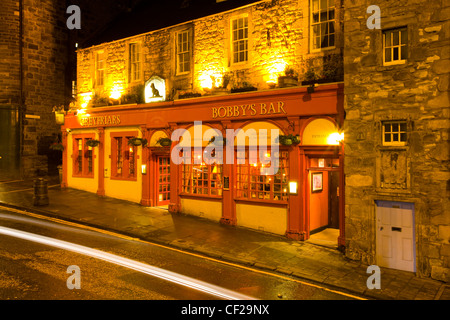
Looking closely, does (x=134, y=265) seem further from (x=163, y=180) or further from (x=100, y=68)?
(x=100, y=68)

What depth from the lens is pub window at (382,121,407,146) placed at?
8820mm

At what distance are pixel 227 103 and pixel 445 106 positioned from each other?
6.82 metres

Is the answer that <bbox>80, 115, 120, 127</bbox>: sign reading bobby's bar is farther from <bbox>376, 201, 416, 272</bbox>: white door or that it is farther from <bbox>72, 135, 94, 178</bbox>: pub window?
<bbox>376, 201, 416, 272</bbox>: white door

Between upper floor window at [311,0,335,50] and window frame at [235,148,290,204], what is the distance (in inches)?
150

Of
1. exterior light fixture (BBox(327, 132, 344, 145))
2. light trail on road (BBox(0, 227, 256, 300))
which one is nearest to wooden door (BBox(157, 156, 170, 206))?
light trail on road (BBox(0, 227, 256, 300))

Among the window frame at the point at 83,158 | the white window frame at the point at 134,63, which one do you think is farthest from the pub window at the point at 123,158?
the white window frame at the point at 134,63

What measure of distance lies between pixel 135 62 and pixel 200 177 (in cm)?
Answer: 681

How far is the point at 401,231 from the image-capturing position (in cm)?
879

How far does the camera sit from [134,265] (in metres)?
7.74
